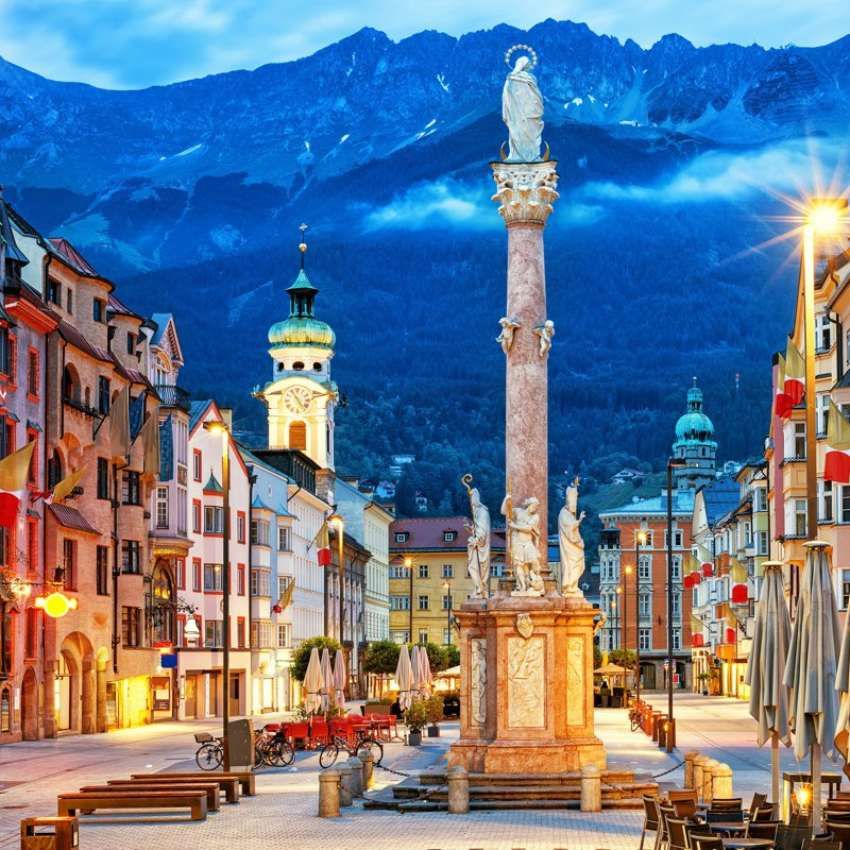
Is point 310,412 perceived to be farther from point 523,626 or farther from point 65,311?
point 523,626

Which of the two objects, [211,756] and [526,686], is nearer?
[526,686]

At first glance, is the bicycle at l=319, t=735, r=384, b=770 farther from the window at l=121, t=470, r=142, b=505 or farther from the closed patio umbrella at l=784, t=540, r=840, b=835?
the closed patio umbrella at l=784, t=540, r=840, b=835

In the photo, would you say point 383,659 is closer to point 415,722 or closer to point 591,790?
point 415,722

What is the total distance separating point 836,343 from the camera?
249 ft

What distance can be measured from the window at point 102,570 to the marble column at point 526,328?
119 ft

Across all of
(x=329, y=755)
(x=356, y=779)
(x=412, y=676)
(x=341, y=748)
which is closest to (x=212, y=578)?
(x=412, y=676)

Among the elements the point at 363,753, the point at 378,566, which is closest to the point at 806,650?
the point at 363,753

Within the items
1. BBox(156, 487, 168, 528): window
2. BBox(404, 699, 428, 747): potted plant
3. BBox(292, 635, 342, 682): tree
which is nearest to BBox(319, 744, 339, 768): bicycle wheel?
BBox(404, 699, 428, 747): potted plant

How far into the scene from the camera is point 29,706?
6788 cm

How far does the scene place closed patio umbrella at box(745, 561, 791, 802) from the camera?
31.6 metres

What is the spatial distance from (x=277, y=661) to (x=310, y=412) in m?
47.0

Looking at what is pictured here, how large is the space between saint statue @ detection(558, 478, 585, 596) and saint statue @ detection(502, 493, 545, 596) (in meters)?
0.50

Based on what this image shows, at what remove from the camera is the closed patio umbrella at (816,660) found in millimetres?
28078

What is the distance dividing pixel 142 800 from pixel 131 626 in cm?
4430
